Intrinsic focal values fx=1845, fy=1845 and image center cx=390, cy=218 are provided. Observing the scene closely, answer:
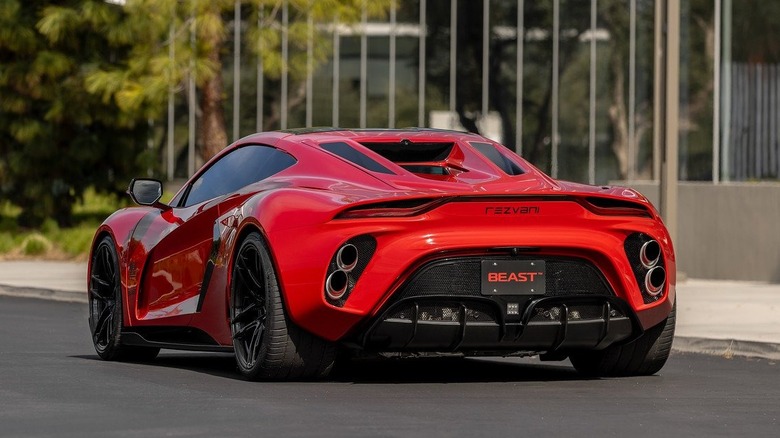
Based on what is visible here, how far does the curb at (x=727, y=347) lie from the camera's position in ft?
43.9

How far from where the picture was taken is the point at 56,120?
31141 millimetres

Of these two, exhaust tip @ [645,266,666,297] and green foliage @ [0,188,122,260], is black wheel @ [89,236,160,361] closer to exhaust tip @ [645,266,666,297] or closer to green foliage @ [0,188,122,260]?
exhaust tip @ [645,266,666,297]

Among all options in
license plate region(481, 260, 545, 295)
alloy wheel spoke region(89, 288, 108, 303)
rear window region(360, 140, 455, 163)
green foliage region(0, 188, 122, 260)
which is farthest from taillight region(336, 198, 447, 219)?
green foliage region(0, 188, 122, 260)

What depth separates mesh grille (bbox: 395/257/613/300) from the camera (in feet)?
31.0

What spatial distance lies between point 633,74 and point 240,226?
69.6ft

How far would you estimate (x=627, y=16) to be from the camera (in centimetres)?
3069

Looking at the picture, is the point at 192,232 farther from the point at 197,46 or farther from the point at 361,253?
the point at 197,46

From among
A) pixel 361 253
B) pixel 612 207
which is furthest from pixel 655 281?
pixel 361 253

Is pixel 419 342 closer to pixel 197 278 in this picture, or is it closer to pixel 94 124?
pixel 197 278

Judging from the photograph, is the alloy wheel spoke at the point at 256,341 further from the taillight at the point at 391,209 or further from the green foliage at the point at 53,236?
the green foliage at the point at 53,236

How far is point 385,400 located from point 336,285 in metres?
0.65

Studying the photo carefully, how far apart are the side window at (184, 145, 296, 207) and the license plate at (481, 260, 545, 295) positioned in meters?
1.51

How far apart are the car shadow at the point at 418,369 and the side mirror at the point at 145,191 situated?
1.02 meters

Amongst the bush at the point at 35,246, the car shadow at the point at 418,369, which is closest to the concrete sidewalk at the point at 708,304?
the bush at the point at 35,246
